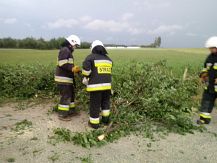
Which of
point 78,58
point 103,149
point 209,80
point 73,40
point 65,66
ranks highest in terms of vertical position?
point 73,40

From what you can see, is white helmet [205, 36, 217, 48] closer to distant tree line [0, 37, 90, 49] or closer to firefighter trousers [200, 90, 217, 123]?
firefighter trousers [200, 90, 217, 123]

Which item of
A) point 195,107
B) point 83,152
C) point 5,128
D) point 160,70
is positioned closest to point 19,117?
point 5,128

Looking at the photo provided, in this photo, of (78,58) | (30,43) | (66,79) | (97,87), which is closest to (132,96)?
(97,87)

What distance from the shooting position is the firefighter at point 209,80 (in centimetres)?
603

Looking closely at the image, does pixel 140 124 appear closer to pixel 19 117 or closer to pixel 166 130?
pixel 166 130

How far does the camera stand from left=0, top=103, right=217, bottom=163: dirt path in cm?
429

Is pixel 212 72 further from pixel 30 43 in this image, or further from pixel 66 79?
pixel 30 43

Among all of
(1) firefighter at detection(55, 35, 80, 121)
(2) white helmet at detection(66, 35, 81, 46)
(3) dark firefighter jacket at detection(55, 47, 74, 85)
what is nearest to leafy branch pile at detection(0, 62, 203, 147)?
(1) firefighter at detection(55, 35, 80, 121)

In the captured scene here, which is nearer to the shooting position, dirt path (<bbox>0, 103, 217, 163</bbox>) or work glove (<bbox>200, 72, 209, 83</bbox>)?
dirt path (<bbox>0, 103, 217, 163</bbox>)

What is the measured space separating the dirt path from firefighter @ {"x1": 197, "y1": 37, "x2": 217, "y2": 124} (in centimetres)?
51

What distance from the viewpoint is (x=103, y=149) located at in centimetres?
464

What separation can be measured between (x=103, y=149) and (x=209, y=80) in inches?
127

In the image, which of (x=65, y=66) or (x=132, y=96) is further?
(x=132, y=96)

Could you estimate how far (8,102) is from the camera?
7508 mm
